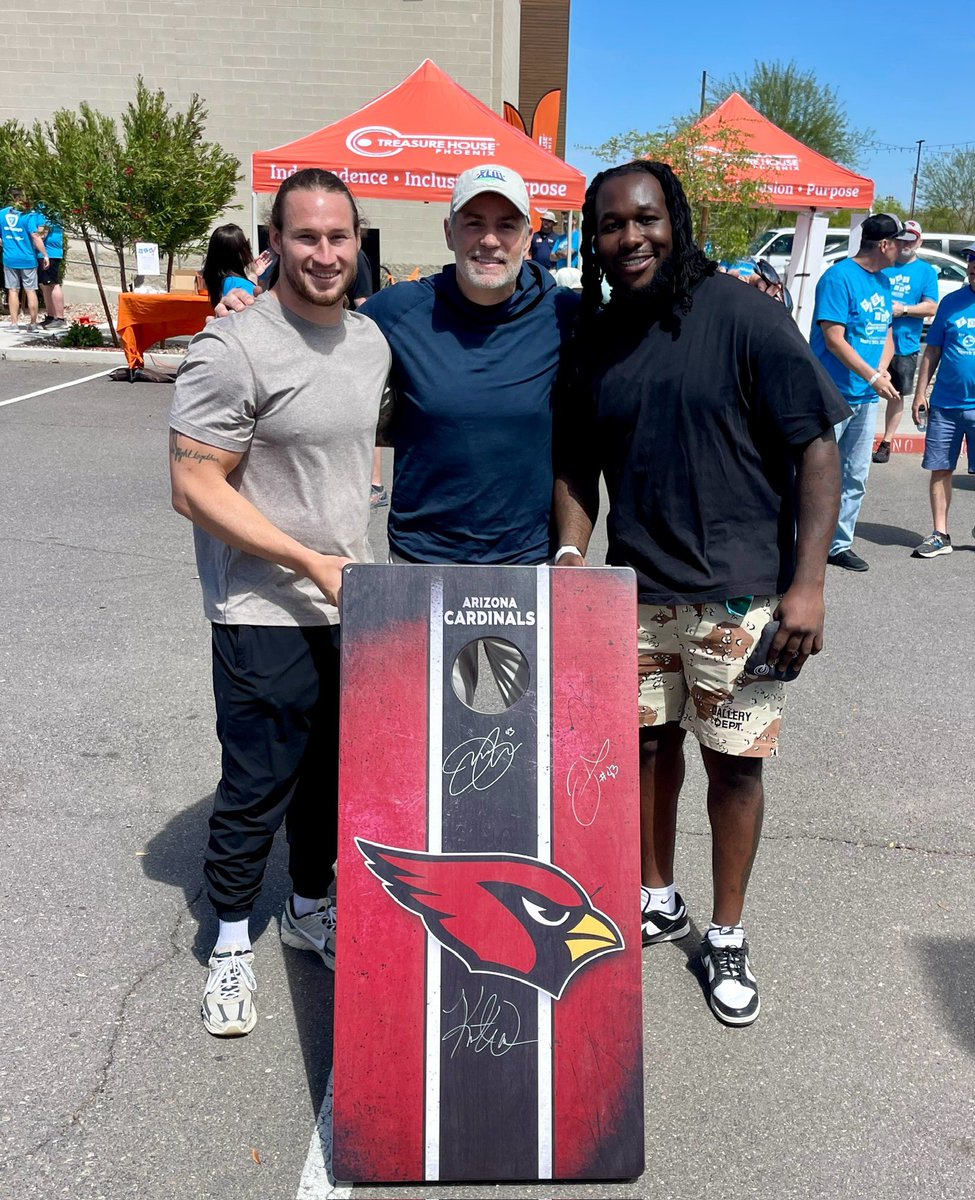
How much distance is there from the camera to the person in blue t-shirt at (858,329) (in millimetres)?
6309

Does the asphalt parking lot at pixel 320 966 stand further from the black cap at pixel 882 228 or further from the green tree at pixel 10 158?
the green tree at pixel 10 158

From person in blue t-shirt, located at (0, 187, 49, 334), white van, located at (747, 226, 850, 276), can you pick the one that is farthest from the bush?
white van, located at (747, 226, 850, 276)

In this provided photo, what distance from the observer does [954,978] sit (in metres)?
2.87

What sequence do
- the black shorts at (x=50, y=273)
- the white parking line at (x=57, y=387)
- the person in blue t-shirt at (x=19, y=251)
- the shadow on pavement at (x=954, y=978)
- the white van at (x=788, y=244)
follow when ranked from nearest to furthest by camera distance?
the shadow on pavement at (x=954, y=978)
the white parking line at (x=57, y=387)
the person in blue t-shirt at (x=19, y=251)
the black shorts at (x=50, y=273)
the white van at (x=788, y=244)

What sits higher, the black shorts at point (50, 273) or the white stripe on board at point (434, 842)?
the black shorts at point (50, 273)

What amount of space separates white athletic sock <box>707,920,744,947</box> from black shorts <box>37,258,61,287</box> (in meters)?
16.2

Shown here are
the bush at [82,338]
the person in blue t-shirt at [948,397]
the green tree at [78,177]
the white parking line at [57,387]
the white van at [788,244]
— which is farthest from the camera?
the white van at [788,244]

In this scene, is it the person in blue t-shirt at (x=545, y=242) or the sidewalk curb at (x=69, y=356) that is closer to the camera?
the sidewalk curb at (x=69, y=356)

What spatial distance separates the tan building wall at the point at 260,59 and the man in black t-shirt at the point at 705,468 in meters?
18.4

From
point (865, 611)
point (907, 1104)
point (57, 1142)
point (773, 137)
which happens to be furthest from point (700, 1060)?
point (773, 137)

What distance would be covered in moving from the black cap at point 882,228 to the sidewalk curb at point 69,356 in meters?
9.73

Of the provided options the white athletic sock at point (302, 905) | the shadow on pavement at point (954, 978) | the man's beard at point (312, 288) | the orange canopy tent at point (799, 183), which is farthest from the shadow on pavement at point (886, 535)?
the orange canopy tent at point (799, 183)

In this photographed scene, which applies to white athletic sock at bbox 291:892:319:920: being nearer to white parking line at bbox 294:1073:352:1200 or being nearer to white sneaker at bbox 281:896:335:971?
white sneaker at bbox 281:896:335:971

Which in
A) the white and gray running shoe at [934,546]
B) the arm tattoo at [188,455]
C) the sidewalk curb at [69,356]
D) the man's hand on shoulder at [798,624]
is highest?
the arm tattoo at [188,455]
